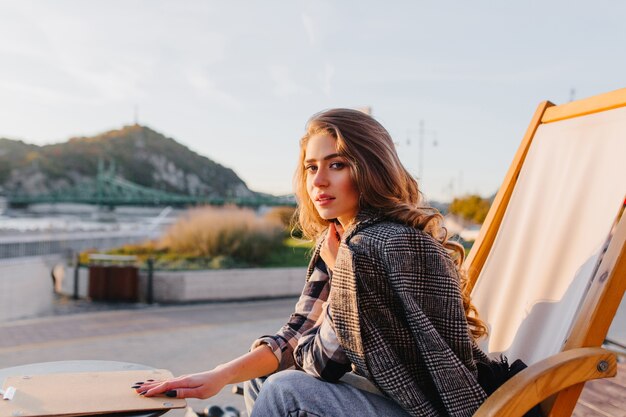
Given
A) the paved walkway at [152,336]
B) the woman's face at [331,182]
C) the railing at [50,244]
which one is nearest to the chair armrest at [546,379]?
the woman's face at [331,182]

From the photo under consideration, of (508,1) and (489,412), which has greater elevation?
(508,1)

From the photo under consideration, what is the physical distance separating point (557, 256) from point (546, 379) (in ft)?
1.97

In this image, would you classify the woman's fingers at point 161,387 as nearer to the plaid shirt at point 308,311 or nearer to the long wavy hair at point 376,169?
the plaid shirt at point 308,311

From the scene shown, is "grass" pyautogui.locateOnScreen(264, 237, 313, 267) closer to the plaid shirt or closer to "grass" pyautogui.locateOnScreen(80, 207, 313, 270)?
"grass" pyautogui.locateOnScreen(80, 207, 313, 270)

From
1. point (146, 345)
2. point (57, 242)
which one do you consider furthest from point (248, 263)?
point (57, 242)

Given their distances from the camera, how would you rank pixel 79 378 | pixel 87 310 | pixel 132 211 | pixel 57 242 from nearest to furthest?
pixel 79 378
pixel 87 310
pixel 57 242
pixel 132 211

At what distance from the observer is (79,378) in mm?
1361

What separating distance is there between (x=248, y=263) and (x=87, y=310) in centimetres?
246

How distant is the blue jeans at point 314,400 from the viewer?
1.14 m

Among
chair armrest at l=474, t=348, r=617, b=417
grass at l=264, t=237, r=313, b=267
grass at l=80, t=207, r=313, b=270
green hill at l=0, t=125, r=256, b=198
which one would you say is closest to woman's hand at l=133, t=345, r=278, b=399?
chair armrest at l=474, t=348, r=617, b=417

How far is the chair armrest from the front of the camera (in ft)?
3.75

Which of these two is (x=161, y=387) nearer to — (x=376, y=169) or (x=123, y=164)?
(x=376, y=169)

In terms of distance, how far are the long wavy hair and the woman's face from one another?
0.02 meters

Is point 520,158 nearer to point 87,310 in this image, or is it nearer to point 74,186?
point 87,310
